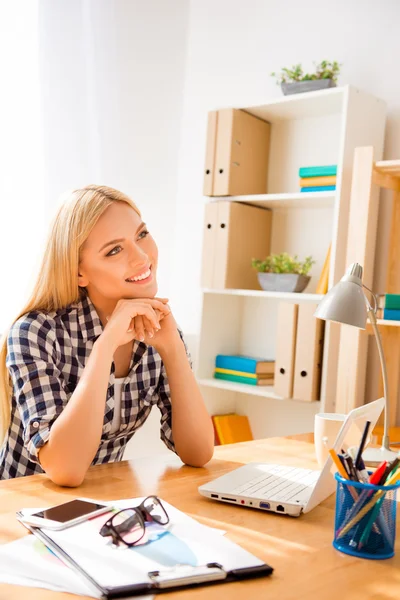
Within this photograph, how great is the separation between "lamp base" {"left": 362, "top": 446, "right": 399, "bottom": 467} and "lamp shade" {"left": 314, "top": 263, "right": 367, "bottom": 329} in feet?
1.20

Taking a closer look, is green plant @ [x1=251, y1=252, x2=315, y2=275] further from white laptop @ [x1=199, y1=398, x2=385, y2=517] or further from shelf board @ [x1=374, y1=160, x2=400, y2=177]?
white laptop @ [x1=199, y1=398, x2=385, y2=517]

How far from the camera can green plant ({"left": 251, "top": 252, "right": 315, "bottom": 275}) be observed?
112 inches

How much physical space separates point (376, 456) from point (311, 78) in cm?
169

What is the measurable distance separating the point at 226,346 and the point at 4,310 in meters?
1.02

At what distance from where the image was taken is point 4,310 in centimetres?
271

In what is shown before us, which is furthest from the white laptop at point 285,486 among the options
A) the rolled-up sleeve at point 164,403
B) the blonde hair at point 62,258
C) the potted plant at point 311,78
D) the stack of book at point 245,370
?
the potted plant at point 311,78

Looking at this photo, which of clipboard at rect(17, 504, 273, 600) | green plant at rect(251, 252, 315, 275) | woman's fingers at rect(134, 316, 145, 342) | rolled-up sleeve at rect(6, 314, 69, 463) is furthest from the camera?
green plant at rect(251, 252, 315, 275)

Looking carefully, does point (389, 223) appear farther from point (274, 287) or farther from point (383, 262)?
point (274, 287)

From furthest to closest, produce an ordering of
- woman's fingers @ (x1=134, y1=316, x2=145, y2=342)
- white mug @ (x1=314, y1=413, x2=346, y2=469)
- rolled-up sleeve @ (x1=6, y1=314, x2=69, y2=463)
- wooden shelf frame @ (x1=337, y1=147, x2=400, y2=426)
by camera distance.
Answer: wooden shelf frame @ (x1=337, y1=147, x2=400, y2=426) → woman's fingers @ (x1=134, y1=316, x2=145, y2=342) → white mug @ (x1=314, y1=413, x2=346, y2=469) → rolled-up sleeve @ (x1=6, y1=314, x2=69, y2=463)

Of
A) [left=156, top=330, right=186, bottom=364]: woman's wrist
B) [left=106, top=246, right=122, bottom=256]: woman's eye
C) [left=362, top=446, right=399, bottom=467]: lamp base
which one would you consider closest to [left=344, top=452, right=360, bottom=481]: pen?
[left=362, top=446, right=399, bottom=467]: lamp base

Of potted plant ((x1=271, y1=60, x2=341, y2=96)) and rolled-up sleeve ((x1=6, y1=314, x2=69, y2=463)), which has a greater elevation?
potted plant ((x1=271, y1=60, x2=341, y2=96))

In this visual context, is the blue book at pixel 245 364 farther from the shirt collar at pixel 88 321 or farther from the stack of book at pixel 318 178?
the shirt collar at pixel 88 321

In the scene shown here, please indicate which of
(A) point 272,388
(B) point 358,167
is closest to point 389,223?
(B) point 358,167

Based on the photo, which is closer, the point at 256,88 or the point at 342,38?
the point at 342,38
